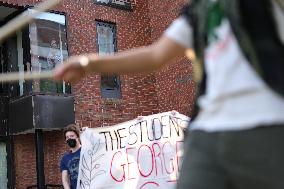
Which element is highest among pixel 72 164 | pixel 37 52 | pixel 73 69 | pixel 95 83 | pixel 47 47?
pixel 47 47

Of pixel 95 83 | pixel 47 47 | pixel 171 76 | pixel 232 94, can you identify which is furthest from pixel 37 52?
pixel 232 94

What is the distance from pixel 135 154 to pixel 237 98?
664cm

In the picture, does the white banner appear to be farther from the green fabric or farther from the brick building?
the green fabric

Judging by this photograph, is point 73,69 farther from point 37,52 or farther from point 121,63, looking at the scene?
point 37,52

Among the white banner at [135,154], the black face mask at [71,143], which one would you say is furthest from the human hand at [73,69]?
the white banner at [135,154]

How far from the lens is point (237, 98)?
1908 millimetres

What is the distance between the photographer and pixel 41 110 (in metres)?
12.2

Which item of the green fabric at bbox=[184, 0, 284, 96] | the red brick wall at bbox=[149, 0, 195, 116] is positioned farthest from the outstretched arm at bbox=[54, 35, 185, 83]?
the red brick wall at bbox=[149, 0, 195, 116]

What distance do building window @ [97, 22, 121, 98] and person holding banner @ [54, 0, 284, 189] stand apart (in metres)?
12.2

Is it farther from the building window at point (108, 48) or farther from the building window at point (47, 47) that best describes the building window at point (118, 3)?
the building window at point (47, 47)

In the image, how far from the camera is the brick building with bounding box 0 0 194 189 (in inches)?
498

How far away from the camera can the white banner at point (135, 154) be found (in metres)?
8.13

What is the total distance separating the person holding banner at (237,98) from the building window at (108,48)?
12156 mm

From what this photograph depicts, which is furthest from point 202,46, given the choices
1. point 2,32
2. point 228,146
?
point 2,32
